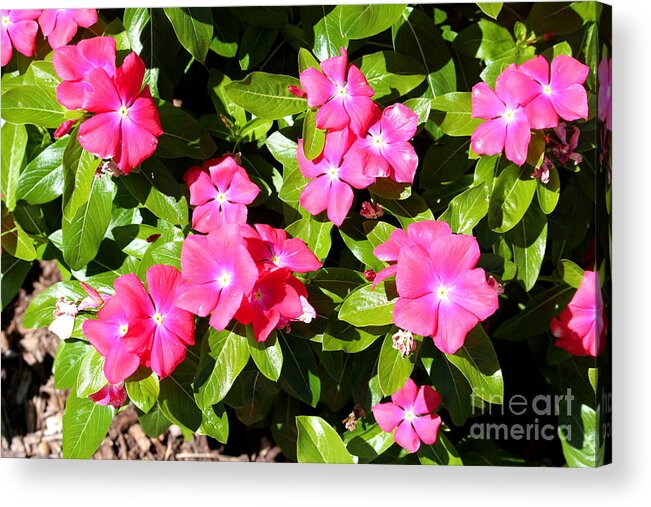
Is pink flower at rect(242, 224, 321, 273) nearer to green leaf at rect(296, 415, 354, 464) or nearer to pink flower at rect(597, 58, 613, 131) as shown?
green leaf at rect(296, 415, 354, 464)

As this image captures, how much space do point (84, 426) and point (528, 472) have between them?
894 mm

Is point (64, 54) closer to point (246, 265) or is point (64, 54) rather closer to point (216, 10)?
point (216, 10)

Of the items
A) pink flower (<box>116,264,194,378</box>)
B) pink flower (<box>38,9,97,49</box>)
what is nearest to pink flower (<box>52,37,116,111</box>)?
pink flower (<box>38,9,97,49</box>)

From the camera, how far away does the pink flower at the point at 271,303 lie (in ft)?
5.04

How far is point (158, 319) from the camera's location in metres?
1.58

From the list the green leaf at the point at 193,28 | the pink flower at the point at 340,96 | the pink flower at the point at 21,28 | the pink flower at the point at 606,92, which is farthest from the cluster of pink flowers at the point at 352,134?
the pink flower at the point at 21,28

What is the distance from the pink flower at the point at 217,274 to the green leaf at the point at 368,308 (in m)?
0.20

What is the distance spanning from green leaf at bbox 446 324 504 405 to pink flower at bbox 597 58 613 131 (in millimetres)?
454

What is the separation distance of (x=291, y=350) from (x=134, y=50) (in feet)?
2.23

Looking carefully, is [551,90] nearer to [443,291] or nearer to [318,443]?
[443,291]

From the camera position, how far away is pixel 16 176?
183cm

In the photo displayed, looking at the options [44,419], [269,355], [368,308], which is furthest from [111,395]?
[368,308]

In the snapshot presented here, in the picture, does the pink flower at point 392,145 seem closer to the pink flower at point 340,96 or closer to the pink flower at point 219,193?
the pink flower at point 340,96

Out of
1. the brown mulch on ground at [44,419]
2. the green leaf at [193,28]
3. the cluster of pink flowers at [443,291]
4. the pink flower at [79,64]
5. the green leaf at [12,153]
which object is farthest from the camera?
the brown mulch on ground at [44,419]
